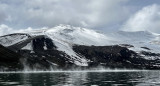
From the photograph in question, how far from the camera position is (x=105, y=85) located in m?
86.9

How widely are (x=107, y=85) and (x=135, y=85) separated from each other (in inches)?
327

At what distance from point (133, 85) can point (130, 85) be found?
0.91 m

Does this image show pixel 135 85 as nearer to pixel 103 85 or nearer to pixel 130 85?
pixel 130 85

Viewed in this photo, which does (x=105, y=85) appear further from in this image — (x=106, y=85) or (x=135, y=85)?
(x=135, y=85)

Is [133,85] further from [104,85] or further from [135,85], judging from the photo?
[104,85]

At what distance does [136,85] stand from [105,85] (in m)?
9.09

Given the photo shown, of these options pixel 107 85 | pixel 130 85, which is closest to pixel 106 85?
pixel 107 85

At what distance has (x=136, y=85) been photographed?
290 ft

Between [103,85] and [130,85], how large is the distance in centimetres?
801

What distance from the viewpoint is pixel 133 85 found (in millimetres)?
88562

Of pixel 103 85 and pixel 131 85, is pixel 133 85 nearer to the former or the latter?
pixel 131 85

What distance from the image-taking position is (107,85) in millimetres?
86875

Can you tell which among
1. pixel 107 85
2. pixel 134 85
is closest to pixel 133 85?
pixel 134 85

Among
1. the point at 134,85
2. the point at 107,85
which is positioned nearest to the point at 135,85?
the point at 134,85
